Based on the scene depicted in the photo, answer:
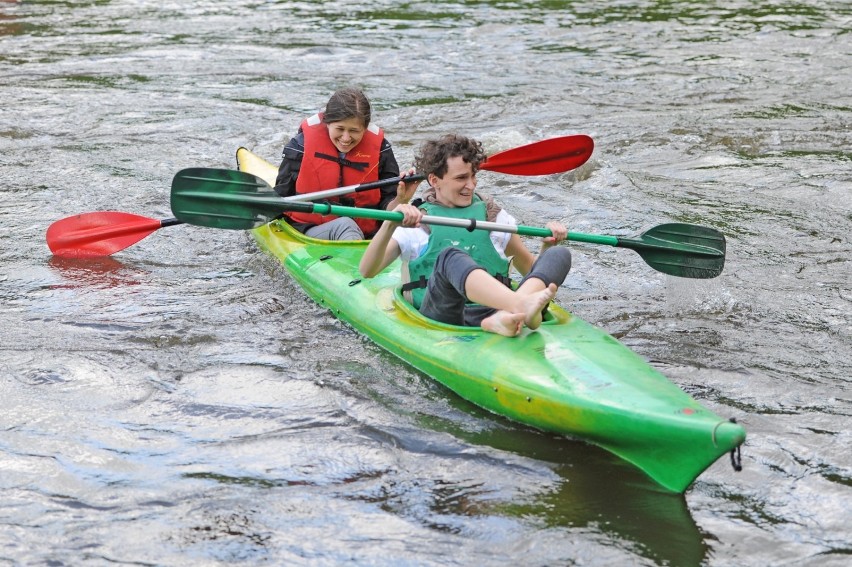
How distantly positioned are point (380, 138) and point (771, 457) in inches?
105

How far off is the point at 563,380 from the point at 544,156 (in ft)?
7.19

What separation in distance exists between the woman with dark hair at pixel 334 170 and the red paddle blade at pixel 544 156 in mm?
541

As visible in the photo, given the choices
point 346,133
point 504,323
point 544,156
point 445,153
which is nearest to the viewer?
point 504,323

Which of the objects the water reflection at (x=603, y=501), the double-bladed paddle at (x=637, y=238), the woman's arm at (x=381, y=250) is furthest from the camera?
the double-bladed paddle at (x=637, y=238)

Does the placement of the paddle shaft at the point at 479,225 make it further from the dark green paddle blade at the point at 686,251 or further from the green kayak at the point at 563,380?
the green kayak at the point at 563,380

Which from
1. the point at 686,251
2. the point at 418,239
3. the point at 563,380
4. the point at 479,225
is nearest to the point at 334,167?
the point at 418,239

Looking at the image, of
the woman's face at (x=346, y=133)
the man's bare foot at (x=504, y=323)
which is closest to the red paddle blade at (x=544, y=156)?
the woman's face at (x=346, y=133)

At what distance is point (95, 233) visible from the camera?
18.1ft

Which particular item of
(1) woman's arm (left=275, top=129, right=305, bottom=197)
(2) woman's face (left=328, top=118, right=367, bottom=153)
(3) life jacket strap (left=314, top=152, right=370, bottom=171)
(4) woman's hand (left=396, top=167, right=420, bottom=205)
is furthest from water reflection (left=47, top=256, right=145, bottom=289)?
(4) woman's hand (left=396, top=167, right=420, bottom=205)

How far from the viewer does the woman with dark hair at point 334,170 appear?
5.28 meters

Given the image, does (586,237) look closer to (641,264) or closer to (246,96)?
(641,264)

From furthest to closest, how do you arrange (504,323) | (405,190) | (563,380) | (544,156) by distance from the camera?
1. (544,156)
2. (405,190)
3. (504,323)
4. (563,380)

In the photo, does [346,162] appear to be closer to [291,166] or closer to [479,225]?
[291,166]

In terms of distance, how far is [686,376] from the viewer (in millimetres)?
4113
